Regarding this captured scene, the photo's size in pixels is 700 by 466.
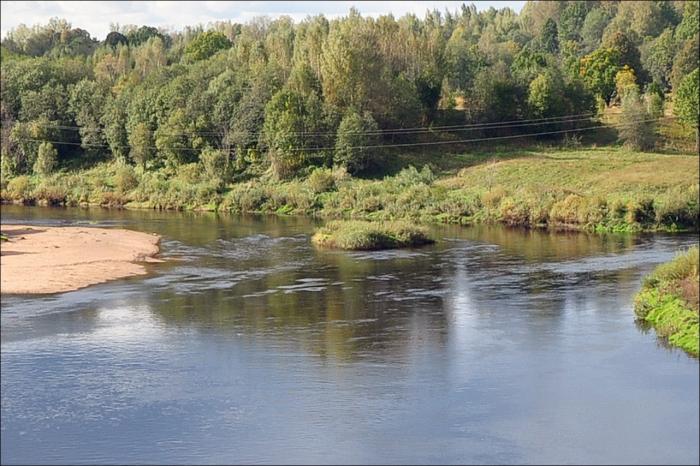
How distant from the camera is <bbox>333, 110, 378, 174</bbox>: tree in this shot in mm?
62375

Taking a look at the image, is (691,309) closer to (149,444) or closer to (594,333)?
(594,333)

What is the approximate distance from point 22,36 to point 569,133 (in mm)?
62131

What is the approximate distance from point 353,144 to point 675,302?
1474 inches

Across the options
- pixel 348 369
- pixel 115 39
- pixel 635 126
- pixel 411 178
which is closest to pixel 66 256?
pixel 348 369

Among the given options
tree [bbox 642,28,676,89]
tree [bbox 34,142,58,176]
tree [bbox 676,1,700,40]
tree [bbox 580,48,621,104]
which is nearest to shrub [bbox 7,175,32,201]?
tree [bbox 34,142,58,176]

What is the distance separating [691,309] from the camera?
2581 centimetres

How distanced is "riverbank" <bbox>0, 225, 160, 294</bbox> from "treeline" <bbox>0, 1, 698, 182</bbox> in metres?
20.9

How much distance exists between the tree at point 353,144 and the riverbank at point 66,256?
1928 centimetres

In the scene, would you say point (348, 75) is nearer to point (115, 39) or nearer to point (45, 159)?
point (45, 159)

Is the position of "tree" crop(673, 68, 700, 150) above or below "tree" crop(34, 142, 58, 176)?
Answer: above

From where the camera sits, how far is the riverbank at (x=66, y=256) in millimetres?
31391

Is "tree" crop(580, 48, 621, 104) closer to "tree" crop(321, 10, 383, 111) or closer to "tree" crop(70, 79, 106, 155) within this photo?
"tree" crop(321, 10, 383, 111)

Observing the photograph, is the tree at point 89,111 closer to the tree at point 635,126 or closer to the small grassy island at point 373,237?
the small grassy island at point 373,237

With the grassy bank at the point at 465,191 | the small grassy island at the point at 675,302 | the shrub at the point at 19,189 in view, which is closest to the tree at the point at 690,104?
the grassy bank at the point at 465,191
